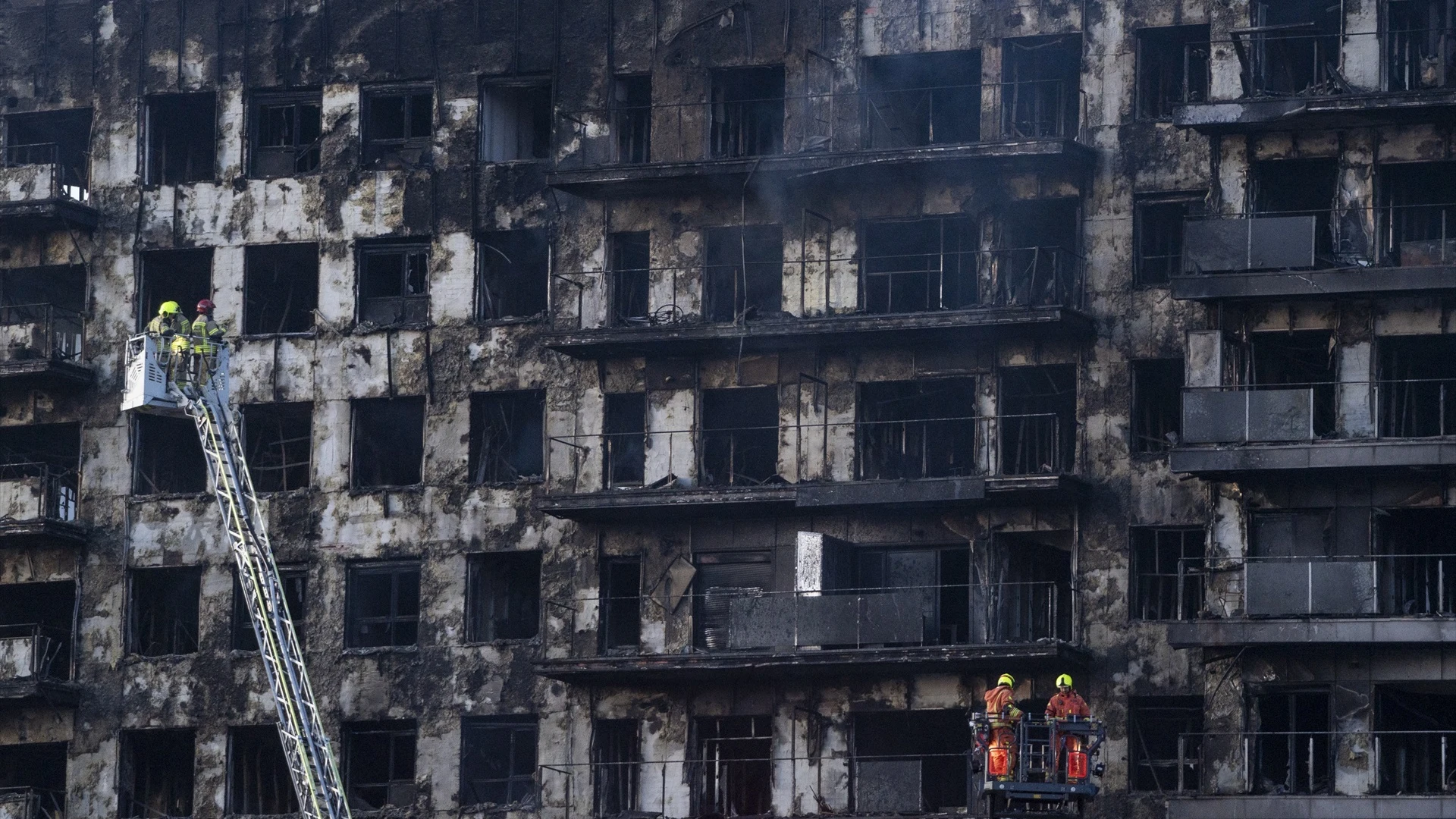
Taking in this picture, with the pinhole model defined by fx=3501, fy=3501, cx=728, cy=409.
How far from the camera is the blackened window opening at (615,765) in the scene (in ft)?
226

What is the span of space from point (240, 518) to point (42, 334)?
12131 millimetres

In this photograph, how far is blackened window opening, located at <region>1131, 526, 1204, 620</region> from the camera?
67000mm

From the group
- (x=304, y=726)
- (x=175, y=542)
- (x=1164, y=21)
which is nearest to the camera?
(x=304, y=726)

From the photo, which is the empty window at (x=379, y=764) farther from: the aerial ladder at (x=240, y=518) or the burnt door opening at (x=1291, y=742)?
the burnt door opening at (x=1291, y=742)

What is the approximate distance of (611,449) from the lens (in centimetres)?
7088

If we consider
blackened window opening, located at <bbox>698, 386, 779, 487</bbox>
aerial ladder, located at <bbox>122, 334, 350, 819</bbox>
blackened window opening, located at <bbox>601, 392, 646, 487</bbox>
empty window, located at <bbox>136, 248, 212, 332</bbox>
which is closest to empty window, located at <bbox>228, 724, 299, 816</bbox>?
aerial ladder, located at <bbox>122, 334, 350, 819</bbox>

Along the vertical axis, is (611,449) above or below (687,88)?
below

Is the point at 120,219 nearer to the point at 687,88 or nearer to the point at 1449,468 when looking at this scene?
the point at 687,88

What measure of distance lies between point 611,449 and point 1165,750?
42.1ft

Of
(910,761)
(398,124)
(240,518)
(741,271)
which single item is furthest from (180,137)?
(910,761)

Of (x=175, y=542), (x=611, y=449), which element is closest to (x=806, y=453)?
(x=611, y=449)

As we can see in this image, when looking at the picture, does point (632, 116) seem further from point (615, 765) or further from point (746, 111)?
point (615, 765)

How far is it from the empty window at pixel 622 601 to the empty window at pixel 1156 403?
1038 centimetres

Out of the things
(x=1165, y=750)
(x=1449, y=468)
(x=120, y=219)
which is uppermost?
(x=120, y=219)
